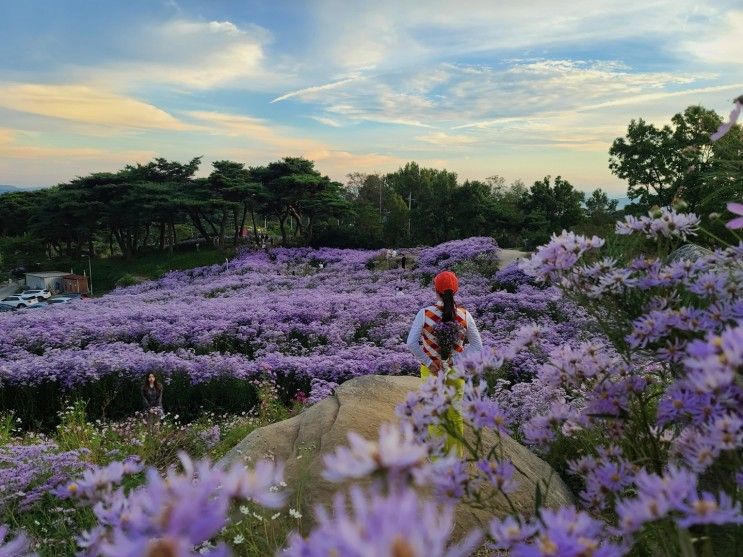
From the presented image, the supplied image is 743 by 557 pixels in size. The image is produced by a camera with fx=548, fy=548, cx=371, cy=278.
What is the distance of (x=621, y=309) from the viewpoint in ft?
7.20

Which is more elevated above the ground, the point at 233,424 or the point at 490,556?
the point at 490,556

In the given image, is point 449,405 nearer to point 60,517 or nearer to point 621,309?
point 621,309

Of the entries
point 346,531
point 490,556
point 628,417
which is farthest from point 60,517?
point 346,531

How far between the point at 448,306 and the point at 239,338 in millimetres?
8861

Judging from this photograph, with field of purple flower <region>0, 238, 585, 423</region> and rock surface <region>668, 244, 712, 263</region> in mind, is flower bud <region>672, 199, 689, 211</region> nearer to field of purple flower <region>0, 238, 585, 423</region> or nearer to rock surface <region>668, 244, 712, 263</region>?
rock surface <region>668, 244, 712, 263</region>

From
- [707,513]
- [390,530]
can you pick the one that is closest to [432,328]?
[707,513]

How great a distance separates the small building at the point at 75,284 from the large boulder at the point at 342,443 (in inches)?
1419

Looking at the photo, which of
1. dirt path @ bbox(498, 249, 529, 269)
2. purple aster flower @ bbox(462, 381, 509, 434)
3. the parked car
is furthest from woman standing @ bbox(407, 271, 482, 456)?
the parked car

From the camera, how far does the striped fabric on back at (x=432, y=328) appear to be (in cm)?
492

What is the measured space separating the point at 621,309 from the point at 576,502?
2858mm

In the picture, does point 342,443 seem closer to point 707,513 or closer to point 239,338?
point 707,513

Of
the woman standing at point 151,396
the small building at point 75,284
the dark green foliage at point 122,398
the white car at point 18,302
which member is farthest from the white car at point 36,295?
the woman standing at point 151,396

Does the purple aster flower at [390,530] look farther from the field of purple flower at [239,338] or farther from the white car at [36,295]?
the white car at [36,295]

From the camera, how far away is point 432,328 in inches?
194
